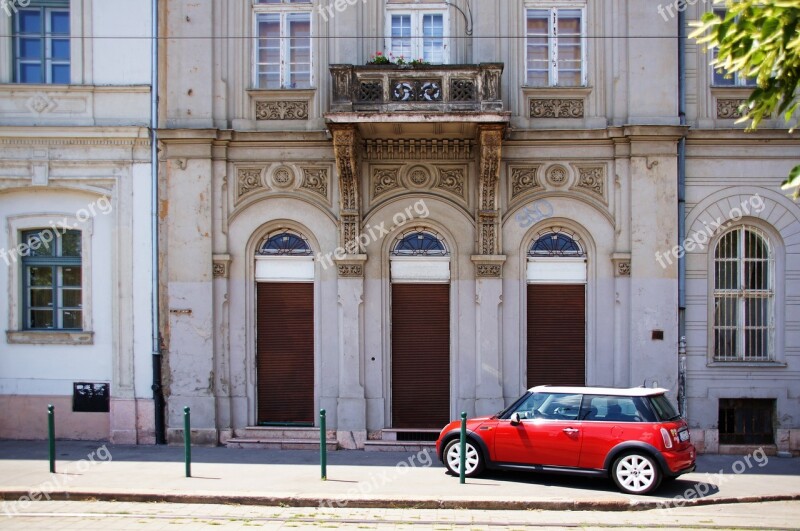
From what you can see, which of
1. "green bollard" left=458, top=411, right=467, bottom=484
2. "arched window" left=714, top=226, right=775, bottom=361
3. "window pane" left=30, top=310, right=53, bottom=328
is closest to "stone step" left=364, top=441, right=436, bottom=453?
"green bollard" left=458, top=411, right=467, bottom=484

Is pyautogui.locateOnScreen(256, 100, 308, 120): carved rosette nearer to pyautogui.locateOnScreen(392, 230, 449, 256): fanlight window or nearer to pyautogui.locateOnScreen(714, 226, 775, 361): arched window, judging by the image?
pyautogui.locateOnScreen(392, 230, 449, 256): fanlight window

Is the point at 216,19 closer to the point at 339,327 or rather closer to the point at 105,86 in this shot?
the point at 105,86

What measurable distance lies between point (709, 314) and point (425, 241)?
17.7 ft

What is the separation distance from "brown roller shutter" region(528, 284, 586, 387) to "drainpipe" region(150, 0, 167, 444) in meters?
6.84

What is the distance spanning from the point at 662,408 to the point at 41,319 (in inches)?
443

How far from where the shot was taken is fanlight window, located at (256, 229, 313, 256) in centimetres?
1420

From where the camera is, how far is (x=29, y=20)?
1438 centimetres

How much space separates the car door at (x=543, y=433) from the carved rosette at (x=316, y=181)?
18.3 ft

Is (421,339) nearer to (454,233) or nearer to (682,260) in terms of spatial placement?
(454,233)

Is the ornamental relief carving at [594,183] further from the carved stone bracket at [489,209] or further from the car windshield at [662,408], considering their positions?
the car windshield at [662,408]

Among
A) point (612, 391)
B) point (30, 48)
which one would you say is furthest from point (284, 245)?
point (612, 391)

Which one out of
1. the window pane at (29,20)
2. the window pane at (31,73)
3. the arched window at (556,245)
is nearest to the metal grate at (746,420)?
the arched window at (556,245)

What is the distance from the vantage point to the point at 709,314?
13.8 meters

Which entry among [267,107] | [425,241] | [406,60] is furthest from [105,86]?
[425,241]
